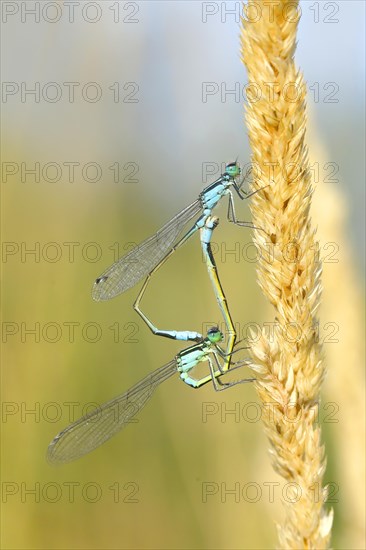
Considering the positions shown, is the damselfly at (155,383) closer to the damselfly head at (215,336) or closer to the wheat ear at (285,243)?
the damselfly head at (215,336)

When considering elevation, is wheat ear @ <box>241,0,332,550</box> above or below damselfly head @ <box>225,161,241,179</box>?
below

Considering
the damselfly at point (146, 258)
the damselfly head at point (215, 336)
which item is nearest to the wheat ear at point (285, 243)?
the damselfly head at point (215, 336)

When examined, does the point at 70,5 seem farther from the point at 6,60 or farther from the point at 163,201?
the point at 163,201

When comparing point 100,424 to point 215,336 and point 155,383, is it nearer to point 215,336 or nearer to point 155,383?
point 155,383

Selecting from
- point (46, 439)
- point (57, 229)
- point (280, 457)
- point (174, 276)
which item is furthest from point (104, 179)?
point (280, 457)

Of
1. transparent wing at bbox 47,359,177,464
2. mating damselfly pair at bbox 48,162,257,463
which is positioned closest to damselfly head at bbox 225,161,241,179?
mating damselfly pair at bbox 48,162,257,463

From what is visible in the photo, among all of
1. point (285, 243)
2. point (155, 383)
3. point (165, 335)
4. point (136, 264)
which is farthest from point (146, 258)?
point (285, 243)

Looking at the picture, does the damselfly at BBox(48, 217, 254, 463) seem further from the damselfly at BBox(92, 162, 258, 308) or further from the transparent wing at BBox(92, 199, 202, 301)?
the transparent wing at BBox(92, 199, 202, 301)

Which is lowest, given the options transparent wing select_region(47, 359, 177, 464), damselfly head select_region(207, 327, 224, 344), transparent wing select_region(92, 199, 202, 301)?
transparent wing select_region(47, 359, 177, 464)
